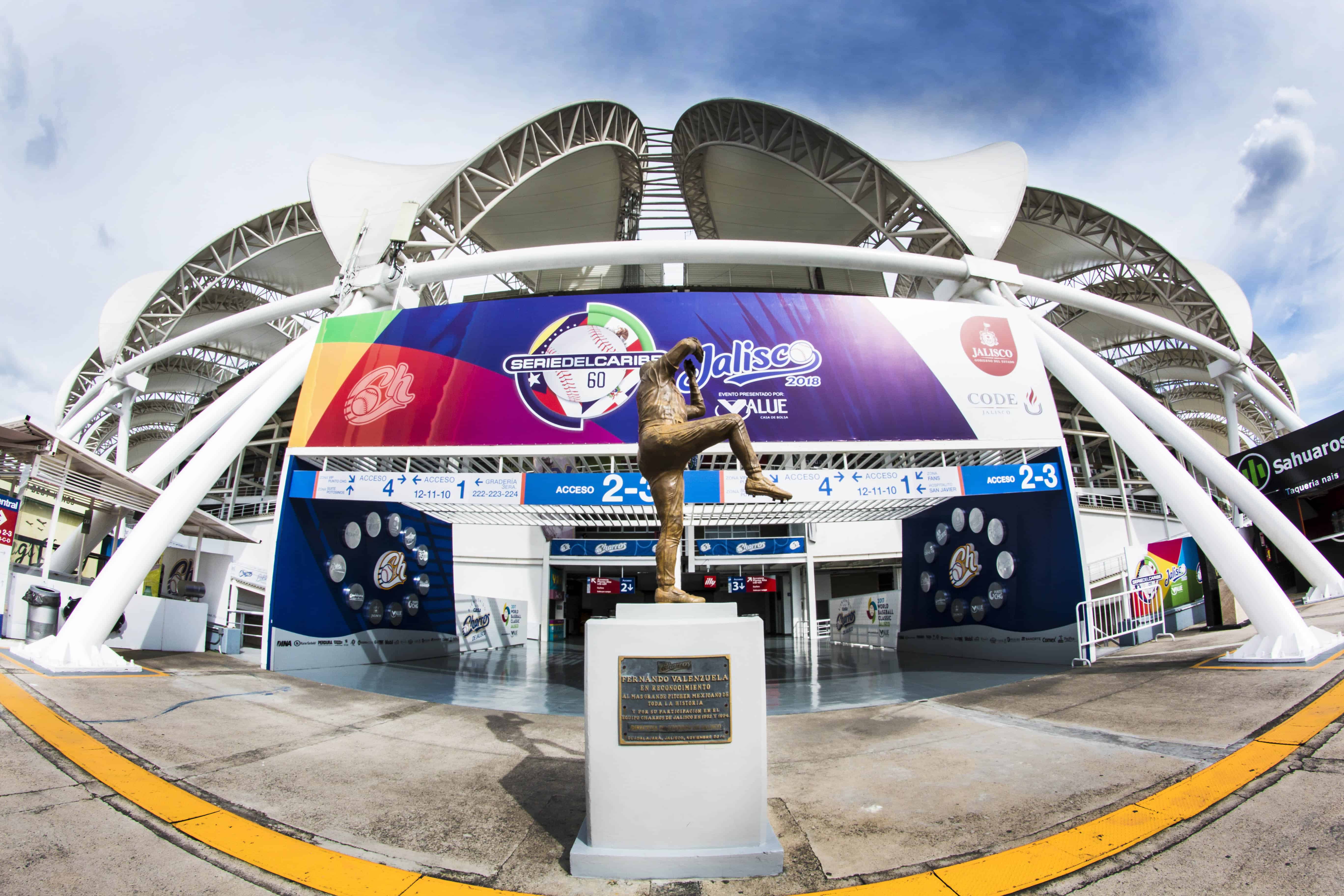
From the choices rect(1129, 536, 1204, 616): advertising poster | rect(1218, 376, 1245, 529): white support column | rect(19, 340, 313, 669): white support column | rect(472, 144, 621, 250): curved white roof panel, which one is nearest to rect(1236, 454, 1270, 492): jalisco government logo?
rect(1129, 536, 1204, 616): advertising poster

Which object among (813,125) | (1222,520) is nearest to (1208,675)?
(1222,520)

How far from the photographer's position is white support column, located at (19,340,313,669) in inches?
337

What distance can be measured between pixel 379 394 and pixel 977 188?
75.5ft

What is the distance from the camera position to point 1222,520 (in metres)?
9.72

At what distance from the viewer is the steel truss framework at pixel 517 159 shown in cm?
2169

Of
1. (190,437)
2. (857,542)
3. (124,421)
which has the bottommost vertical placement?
(857,542)

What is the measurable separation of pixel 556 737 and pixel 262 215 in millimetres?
35296

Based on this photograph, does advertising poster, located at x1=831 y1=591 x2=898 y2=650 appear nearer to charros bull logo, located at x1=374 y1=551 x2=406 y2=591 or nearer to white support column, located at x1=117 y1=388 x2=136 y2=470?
charros bull logo, located at x1=374 y1=551 x2=406 y2=591

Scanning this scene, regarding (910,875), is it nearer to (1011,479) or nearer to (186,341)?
(1011,479)

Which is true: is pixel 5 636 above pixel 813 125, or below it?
below

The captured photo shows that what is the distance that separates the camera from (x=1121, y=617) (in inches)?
545

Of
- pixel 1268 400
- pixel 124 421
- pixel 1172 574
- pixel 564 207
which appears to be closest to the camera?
pixel 1172 574

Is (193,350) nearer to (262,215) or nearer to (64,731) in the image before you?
(262,215)

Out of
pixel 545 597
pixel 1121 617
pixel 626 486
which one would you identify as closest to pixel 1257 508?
pixel 1121 617
